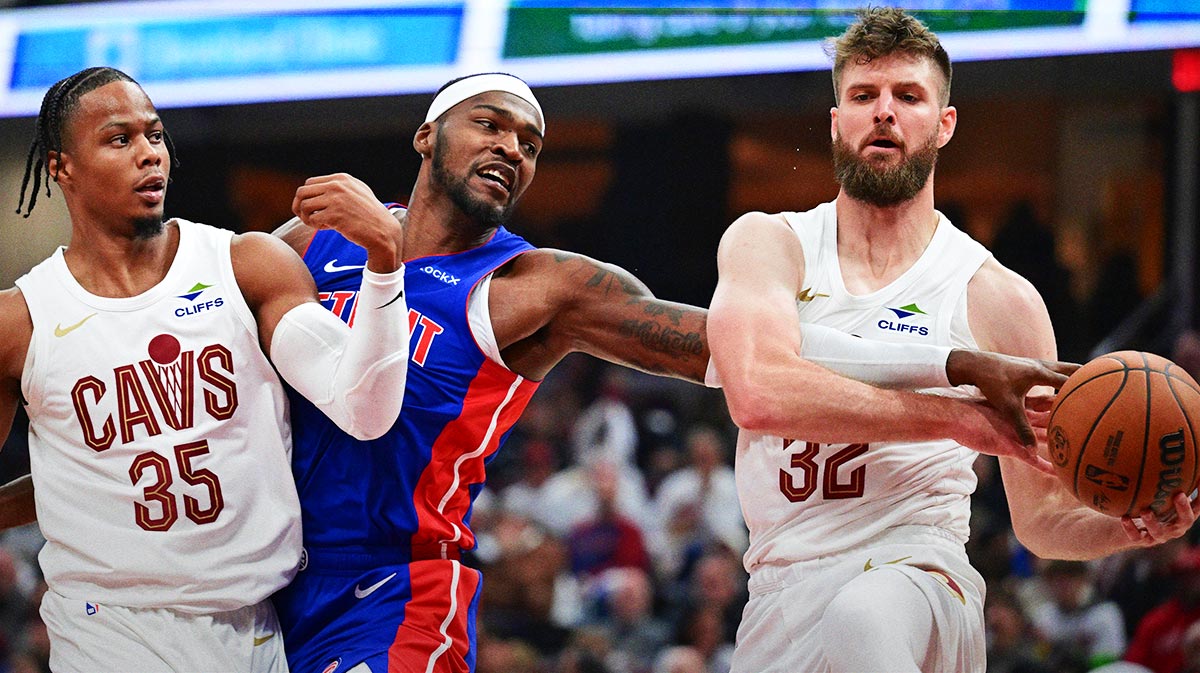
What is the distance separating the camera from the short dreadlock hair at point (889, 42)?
139 inches

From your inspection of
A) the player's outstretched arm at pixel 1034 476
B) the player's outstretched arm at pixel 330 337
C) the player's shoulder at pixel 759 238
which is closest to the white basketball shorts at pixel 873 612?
the player's outstretched arm at pixel 1034 476

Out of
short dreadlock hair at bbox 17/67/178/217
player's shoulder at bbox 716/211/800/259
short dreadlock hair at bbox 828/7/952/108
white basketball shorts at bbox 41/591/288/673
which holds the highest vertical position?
short dreadlock hair at bbox 828/7/952/108

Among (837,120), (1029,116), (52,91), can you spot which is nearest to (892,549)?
(837,120)

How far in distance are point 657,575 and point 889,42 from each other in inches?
213

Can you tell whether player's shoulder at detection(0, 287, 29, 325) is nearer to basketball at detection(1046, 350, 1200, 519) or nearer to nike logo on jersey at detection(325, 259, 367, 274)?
nike logo on jersey at detection(325, 259, 367, 274)

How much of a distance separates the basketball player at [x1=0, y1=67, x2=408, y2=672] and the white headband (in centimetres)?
98

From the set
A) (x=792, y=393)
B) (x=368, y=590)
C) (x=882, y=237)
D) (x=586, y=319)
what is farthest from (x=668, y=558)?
(x=792, y=393)

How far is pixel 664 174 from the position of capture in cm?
1055

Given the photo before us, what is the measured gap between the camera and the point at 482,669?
26.0ft

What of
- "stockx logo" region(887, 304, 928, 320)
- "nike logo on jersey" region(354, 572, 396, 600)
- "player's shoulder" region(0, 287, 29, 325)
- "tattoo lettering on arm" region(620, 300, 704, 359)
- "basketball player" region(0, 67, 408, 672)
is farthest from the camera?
"tattoo lettering on arm" region(620, 300, 704, 359)

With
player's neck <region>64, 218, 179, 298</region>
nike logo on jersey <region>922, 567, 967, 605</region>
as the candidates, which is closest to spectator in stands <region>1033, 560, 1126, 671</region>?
nike logo on jersey <region>922, 567, 967, 605</region>

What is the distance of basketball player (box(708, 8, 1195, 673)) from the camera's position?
3.31m

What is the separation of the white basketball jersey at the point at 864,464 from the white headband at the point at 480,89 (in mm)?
1078

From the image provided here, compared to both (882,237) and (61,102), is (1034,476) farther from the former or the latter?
(61,102)
